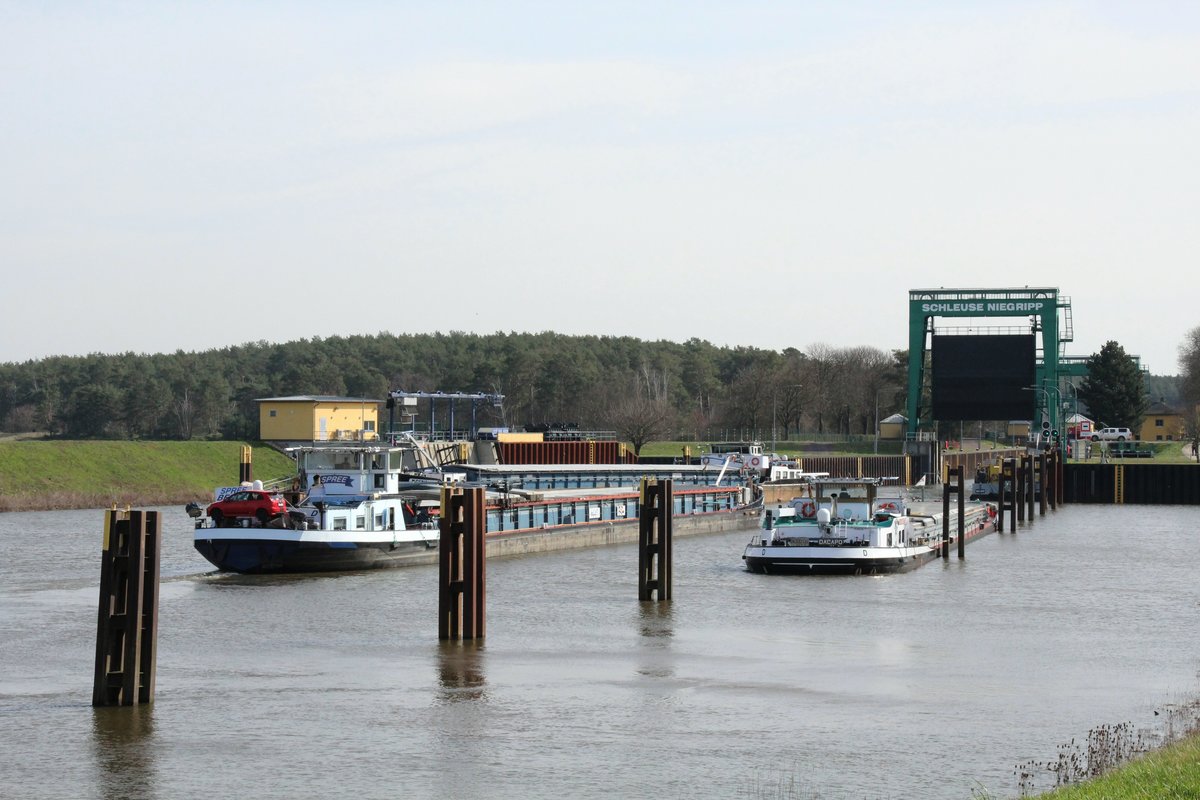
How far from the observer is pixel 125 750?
64.3 ft

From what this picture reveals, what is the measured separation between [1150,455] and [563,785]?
89071mm

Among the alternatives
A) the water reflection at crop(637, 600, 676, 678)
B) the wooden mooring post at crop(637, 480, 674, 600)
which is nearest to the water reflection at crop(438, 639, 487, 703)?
the water reflection at crop(637, 600, 676, 678)

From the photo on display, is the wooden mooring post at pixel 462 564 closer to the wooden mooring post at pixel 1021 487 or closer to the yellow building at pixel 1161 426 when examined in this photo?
the wooden mooring post at pixel 1021 487

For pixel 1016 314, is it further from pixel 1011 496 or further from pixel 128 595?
pixel 128 595

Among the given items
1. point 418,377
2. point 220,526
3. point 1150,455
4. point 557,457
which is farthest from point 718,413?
point 220,526

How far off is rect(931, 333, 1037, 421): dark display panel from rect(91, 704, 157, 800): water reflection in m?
68.9

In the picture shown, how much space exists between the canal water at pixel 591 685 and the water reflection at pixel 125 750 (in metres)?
0.05

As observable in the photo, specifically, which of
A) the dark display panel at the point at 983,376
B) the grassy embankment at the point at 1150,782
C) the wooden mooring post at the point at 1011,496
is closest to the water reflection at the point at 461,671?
the grassy embankment at the point at 1150,782

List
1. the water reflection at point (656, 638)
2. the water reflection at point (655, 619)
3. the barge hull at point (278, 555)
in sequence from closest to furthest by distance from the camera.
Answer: the water reflection at point (656, 638), the water reflection at point (655, 619), the barge hull at point (278, 555)

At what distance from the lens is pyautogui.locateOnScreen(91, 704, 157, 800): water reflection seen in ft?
59.2

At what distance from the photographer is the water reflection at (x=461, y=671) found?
23328 mm

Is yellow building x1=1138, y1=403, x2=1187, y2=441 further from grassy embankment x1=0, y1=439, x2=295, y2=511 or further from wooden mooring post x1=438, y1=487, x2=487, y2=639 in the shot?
wooden mooring post x1=438, y1=487, x2=487, y2=639

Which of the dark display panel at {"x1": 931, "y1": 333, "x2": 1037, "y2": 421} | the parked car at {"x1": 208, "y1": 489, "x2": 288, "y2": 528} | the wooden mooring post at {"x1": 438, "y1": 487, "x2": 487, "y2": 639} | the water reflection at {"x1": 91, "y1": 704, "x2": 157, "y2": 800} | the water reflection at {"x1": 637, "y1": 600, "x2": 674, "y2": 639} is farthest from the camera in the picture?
the dark display panel at {"x1": 931, "y1": 333, "x2": 1037, "y2": 421}

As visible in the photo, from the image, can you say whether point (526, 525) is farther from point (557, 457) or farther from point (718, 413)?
point (718, 413)
